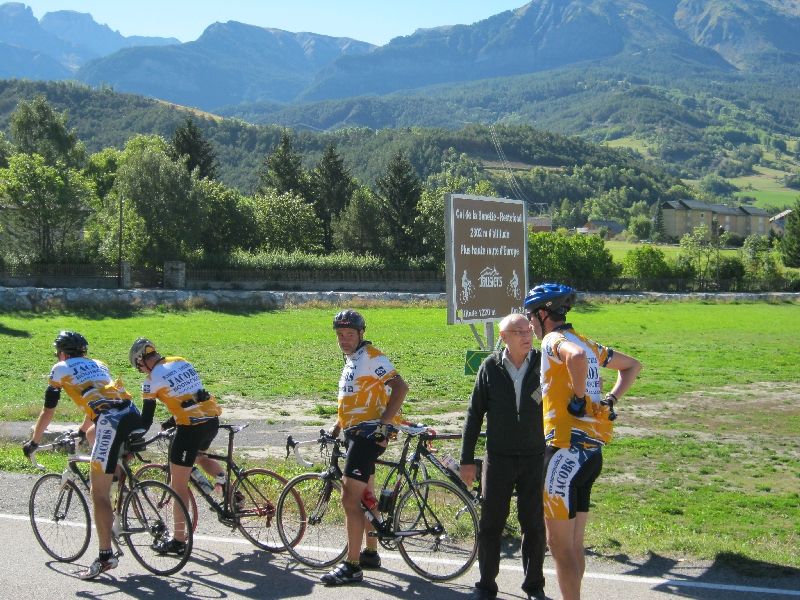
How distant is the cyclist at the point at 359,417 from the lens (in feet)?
24.7

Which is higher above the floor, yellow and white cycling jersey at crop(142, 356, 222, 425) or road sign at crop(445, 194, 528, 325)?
road sign at crop(445, 194, 528, 325)

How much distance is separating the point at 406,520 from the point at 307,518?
37.9 inches

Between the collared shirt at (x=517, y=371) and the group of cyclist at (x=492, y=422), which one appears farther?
the collared shirt at (x=517, y=371)

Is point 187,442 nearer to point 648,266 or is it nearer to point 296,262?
point 296,262

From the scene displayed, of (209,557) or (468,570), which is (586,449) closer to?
(468,570)

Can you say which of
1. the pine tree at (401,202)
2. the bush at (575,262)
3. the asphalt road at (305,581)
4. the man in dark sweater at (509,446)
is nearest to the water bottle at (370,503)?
the asphalt road at (305,581)

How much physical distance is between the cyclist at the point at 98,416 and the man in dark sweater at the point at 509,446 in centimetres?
311

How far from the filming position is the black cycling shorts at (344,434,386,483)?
7.52 m

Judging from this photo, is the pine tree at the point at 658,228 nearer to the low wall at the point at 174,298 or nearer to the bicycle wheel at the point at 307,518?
the low wall at the point at 174,298

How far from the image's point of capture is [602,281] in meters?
79.8

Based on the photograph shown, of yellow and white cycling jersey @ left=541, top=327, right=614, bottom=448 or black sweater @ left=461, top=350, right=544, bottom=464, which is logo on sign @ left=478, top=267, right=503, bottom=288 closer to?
black sweater @ left=461, top=350, right=544, bottom=464

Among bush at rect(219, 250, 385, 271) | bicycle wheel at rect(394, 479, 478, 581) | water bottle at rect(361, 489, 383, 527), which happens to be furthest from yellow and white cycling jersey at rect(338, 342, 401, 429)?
bush at rect(219, 250, 385, 271)

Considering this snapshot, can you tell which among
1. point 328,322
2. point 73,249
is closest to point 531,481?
point 328,322

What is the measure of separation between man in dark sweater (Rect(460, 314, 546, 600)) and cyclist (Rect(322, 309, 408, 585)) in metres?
0.87
